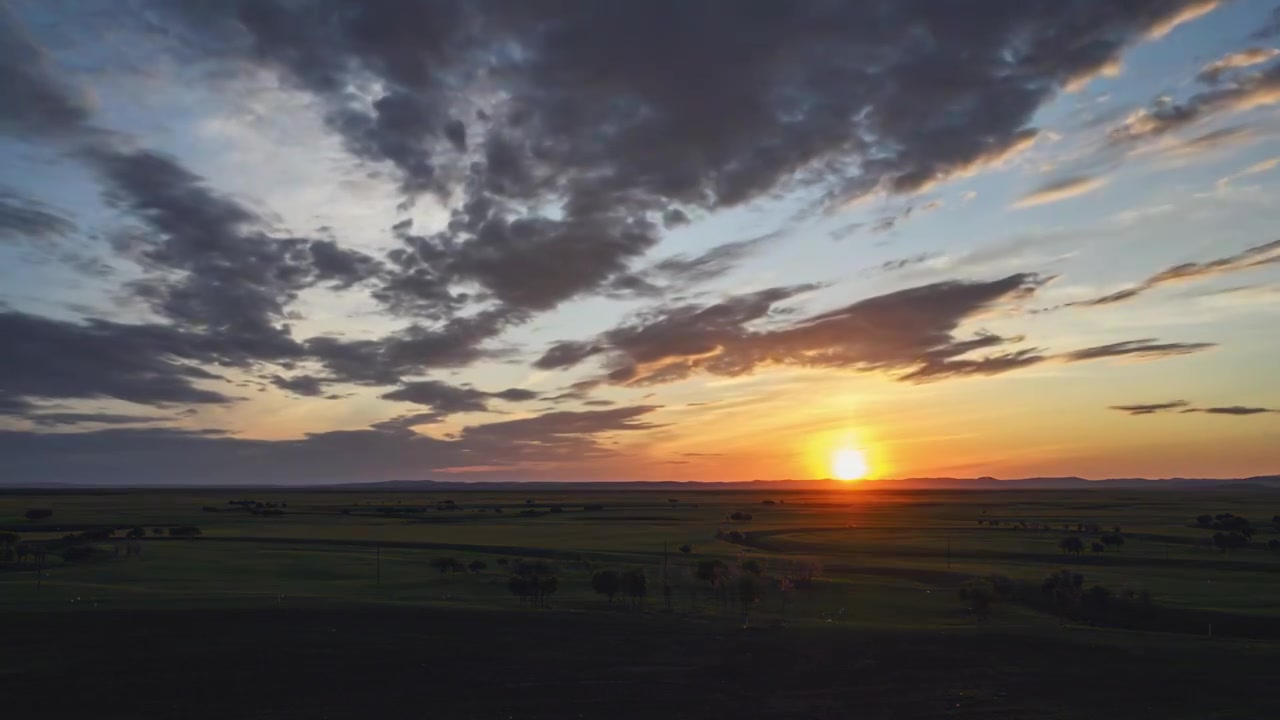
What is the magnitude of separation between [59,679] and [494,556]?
57046 mm

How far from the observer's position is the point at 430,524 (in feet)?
474

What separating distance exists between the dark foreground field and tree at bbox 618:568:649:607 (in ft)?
31.0

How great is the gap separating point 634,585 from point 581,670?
20666 mm

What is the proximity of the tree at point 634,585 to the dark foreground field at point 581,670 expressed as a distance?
31.0 feet

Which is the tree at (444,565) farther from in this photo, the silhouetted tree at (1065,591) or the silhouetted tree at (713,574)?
the silhouetted tree at (1065,591)

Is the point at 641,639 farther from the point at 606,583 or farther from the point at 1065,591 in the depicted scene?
the point at 1065,591

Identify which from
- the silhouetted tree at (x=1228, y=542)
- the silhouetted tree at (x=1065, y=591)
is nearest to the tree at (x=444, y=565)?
the silhouetted tree at (x=1065, y=591)

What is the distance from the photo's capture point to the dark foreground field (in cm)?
3034

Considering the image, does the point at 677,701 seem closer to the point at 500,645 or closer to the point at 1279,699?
the point at 500,645

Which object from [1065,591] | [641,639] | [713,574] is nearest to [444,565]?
[713,574]

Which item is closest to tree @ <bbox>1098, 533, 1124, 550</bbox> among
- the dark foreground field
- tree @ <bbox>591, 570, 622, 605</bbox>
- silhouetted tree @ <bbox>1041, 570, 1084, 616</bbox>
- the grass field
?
the grass field

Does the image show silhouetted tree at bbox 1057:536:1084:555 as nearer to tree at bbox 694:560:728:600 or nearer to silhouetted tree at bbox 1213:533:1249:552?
silhouetted tree at bbox 1213:533:1249:552

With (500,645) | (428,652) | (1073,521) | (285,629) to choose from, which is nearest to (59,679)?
(285,629)

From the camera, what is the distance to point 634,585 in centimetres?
5606
